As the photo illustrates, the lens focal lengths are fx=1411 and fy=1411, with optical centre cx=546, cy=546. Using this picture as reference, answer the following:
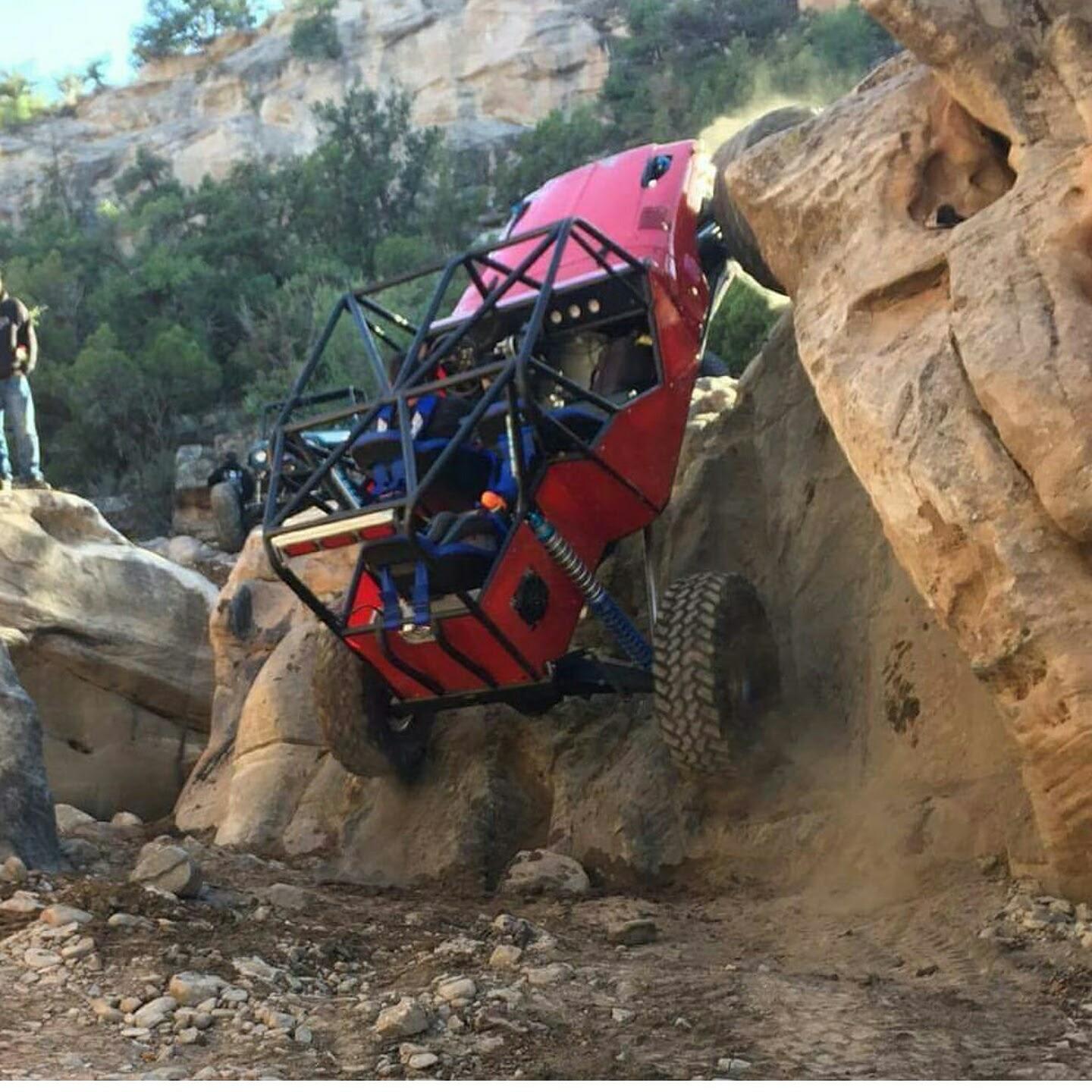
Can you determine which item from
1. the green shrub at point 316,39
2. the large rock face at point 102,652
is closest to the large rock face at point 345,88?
the green shrub at point 316,39

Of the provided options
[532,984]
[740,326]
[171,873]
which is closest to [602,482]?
[171,873]

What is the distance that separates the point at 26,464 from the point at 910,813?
23.1ft

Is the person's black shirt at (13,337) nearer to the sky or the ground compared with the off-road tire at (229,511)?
nearer to the sky

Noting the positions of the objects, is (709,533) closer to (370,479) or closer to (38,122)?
(370,479)

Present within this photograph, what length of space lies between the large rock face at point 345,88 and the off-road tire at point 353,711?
30.4m

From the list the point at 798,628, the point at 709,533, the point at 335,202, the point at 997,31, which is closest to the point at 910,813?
the point at 798,628

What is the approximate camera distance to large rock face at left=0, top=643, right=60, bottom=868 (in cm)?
480

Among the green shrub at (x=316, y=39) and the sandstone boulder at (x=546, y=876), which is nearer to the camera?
the sandstone boulder at (x=546, y=876)

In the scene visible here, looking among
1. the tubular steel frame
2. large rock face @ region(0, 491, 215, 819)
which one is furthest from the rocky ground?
large rock face @ region(0, 491, 215, 819)

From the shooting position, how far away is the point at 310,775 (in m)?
7.37

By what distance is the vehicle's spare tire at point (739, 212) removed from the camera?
682 centimetres

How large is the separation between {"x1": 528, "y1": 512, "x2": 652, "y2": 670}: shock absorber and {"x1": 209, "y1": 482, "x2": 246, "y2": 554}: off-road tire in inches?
249

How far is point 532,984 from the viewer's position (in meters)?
3.63

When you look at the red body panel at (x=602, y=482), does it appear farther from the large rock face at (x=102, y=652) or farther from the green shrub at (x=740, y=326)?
the green shrub at (x=740, y=326)
